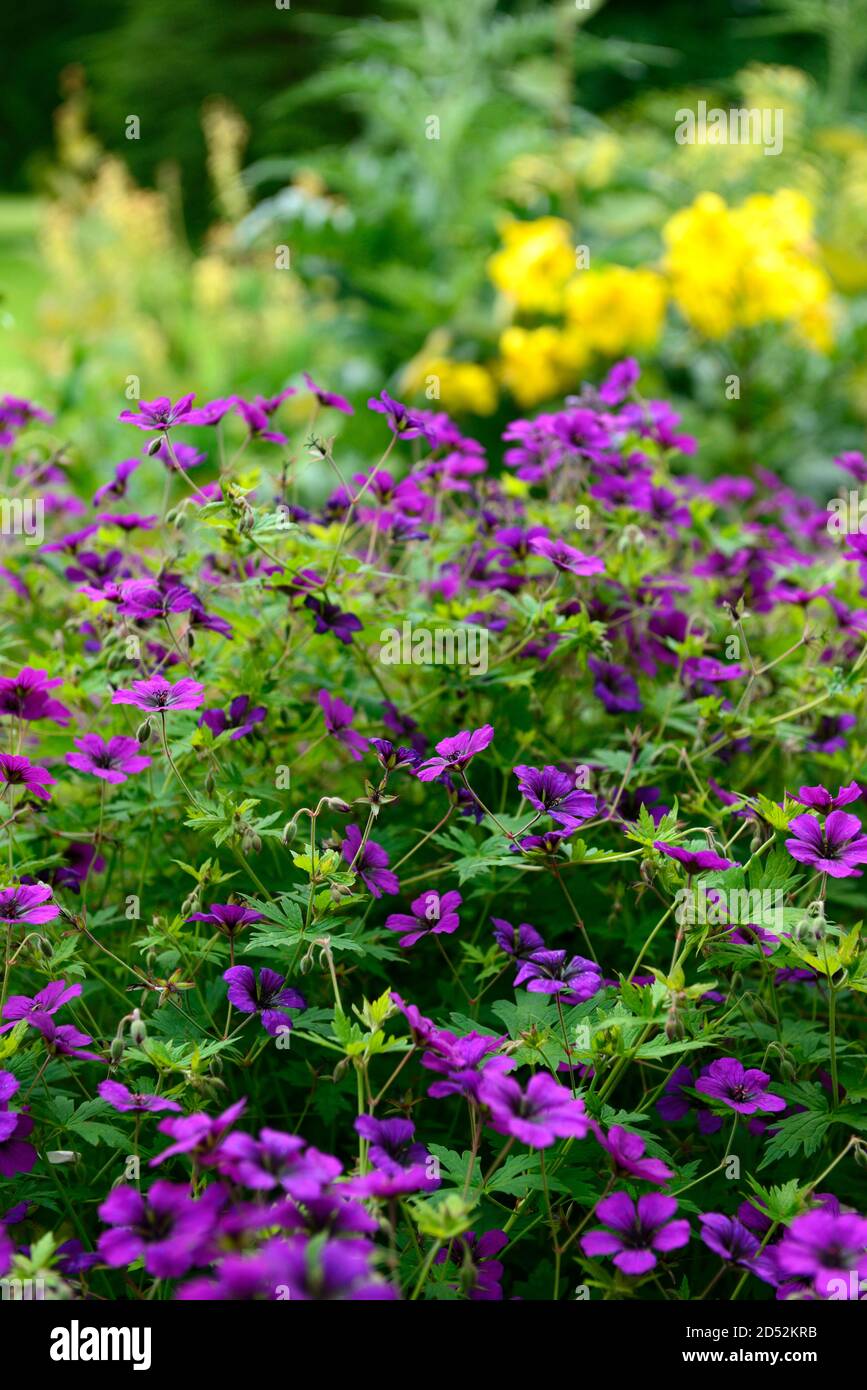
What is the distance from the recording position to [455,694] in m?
1.43

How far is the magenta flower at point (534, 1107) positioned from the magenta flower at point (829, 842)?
1.05ft

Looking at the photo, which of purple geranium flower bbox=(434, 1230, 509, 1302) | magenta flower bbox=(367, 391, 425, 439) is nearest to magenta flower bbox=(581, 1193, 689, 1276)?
purple geranium flower bbox=(434, 1230, 509, 1302)

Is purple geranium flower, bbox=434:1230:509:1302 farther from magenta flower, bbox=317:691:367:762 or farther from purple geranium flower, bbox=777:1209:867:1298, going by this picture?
magenta flower, bbox=317:691:367:762

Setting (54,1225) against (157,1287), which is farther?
(54,1225)

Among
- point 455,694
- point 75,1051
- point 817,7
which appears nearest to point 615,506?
point 455,694

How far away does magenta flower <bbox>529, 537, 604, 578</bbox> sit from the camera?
1303 millimetres

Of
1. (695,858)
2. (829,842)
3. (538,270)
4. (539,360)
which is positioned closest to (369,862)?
(695,858)

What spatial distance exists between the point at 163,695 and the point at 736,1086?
0.60 meters

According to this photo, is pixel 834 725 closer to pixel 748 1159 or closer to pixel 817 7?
pixel 748 1159

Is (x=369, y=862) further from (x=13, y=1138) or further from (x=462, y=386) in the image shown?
(x=462, y=386)

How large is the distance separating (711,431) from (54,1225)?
395cm

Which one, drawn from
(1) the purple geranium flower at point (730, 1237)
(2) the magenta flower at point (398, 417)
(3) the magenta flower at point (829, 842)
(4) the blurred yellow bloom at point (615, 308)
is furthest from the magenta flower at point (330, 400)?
(4) the blurred yellow bloom at point (615, 308)

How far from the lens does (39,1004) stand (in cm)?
106
